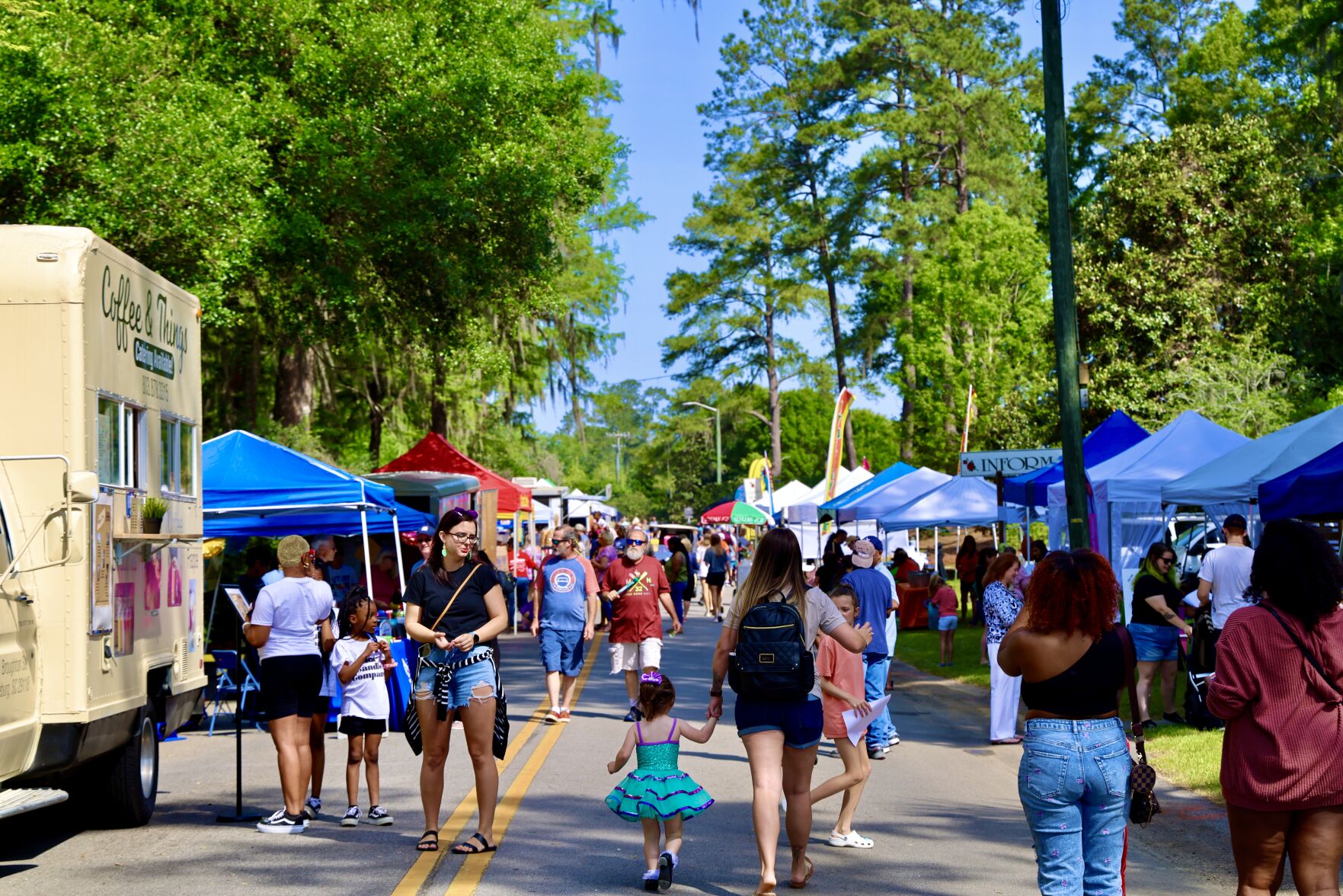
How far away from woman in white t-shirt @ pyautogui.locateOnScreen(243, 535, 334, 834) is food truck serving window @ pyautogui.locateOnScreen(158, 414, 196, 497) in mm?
1373

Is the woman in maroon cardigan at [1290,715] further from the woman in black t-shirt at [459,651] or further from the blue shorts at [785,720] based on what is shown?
the woman in black t-shirt at [459,651]

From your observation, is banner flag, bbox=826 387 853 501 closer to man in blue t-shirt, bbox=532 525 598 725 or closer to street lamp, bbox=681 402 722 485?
man in blue t-shirt, bbox=532 525 598 725

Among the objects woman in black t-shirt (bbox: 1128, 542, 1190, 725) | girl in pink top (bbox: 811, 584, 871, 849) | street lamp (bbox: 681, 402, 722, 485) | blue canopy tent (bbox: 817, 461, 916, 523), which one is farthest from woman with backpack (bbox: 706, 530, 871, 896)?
street lamp (bbox: 681, 402, 722, 485)

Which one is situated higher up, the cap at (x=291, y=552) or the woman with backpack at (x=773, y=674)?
the cap at (x=291, y=552)

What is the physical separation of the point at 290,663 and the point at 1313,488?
8172mm

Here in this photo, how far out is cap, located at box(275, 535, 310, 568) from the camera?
8789 millimetres

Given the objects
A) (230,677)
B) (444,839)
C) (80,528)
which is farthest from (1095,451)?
(80,528)

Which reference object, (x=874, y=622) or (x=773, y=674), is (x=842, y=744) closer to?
(x=773, y=674)

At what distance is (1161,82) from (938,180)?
29.9 feet

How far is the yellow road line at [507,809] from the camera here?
286 inches

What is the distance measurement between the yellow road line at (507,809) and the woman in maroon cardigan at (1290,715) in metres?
3.75

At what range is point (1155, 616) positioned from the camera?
13469 mm

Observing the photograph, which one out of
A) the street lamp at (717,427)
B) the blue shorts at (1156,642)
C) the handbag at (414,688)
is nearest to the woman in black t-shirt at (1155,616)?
the blue shorts at (1156,642)

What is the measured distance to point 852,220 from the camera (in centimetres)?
4891
